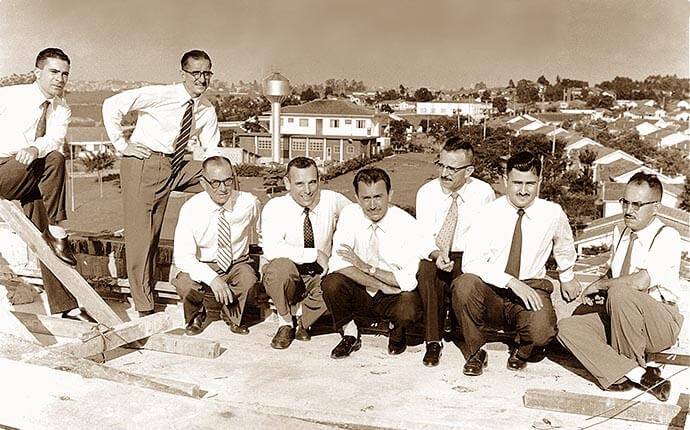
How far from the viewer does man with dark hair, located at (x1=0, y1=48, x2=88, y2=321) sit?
4.48 meters

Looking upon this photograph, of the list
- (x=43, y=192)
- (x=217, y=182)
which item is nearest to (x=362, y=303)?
(x=217, y=182)

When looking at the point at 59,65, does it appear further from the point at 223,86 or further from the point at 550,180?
the point at 550,180

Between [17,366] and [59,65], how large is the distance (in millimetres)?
2804

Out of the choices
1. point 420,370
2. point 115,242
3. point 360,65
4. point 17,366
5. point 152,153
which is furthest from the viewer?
point 360,65

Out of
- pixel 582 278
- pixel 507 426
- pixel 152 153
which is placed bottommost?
pixel 507 426

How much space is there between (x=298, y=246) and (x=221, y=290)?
563 millimetres

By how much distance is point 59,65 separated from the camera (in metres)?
4.49

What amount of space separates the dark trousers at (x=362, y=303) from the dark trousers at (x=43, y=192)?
1.85 m

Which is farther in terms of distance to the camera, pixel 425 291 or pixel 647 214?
pixel 425 291

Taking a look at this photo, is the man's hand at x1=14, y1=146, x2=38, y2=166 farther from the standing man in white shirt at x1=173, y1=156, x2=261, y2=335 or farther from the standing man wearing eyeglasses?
the standing man in white shirt at x1=173, y1=156, x2=261, y2=335

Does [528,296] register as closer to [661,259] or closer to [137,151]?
[661,259]

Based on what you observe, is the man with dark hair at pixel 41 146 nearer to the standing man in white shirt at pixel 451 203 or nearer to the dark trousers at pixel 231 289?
the dark trousers at pixel 231 289

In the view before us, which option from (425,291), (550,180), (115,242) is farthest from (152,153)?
(550,180)

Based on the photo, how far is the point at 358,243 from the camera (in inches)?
170
